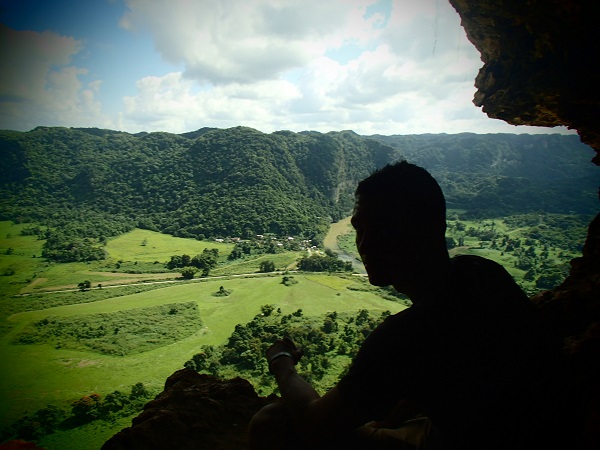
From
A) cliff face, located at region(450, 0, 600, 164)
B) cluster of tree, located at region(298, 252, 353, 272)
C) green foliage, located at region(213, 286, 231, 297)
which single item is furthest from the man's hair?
cluster of tree, located at region(298, 252, 353, 272)

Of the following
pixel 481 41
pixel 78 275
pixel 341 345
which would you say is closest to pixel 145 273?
pixel 78 275

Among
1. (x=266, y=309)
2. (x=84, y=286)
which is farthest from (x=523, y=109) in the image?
(x=84, y=286)

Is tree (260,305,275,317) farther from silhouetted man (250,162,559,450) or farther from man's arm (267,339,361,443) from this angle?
silhouetted man (250,162,559,450)

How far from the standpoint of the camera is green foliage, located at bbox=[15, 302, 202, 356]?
36.9 metres

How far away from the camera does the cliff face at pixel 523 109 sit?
3.91m

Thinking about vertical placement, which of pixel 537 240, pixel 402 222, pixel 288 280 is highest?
pixel 402 222

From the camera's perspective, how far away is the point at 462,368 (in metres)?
1.75

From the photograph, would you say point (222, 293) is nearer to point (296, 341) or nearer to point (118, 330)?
point (118, 330)

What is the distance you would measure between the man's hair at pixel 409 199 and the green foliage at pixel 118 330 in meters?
40.6

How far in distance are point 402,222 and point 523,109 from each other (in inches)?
255

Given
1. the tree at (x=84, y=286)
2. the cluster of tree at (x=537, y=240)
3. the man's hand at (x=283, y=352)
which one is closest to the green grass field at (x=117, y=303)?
the tree at (x=84, y=286)

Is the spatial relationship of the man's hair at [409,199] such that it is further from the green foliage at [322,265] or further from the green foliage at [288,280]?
the green foliage at [322,265]

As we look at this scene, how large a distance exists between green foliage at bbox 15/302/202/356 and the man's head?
40426 mm

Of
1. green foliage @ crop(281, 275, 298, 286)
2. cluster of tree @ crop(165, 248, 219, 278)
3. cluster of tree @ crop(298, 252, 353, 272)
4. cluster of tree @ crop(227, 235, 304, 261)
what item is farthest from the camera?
cluster of tree @ crop(227, 235, 304, 261)
